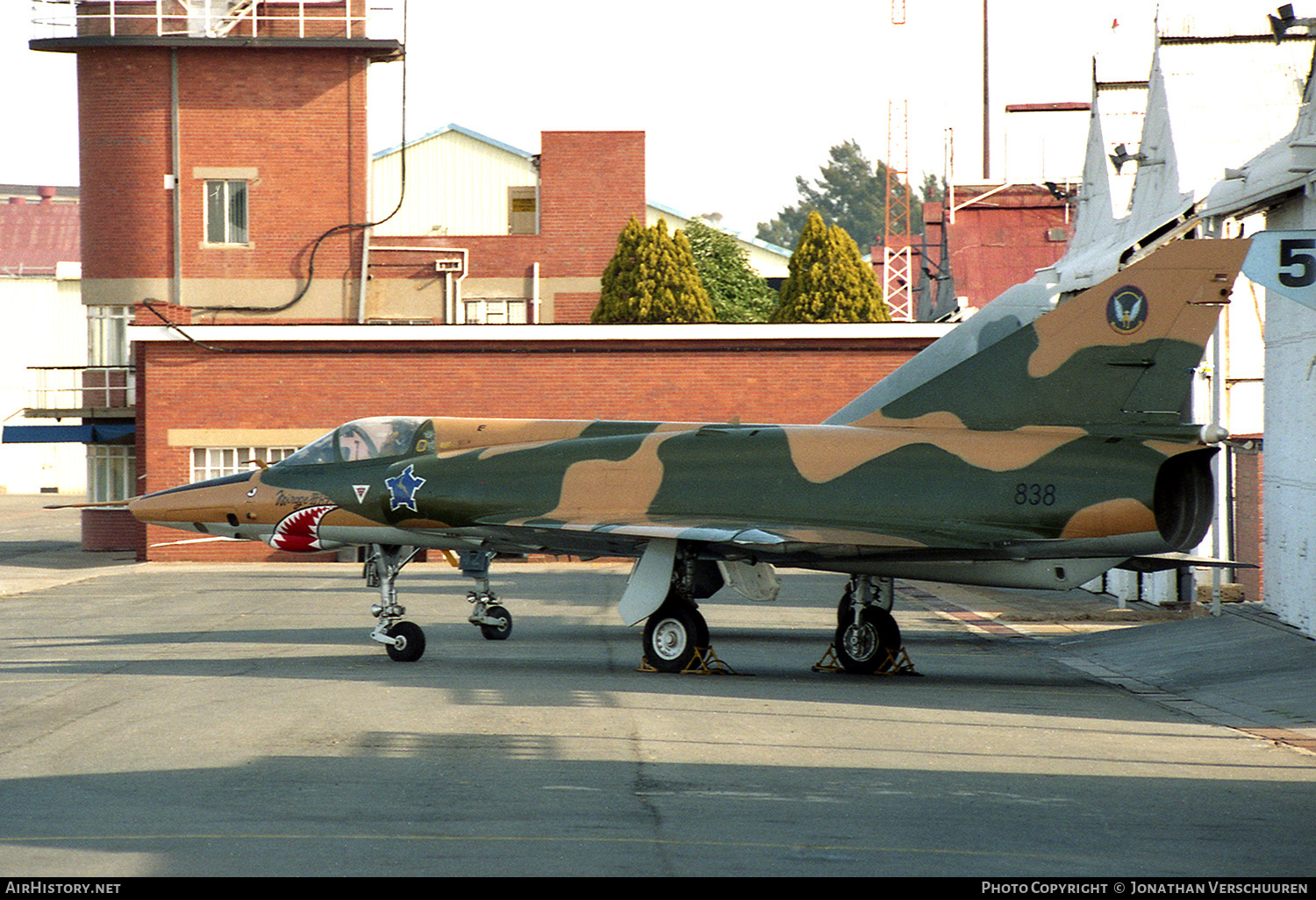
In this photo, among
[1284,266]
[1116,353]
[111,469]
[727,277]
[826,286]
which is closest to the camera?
[1284,266]

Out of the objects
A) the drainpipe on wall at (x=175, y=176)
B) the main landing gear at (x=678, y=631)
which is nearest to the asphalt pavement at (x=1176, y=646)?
the main landing gear at (x=678, y=631)

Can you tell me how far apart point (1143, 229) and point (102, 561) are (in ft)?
84.2

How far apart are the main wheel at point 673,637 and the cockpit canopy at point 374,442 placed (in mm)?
3722

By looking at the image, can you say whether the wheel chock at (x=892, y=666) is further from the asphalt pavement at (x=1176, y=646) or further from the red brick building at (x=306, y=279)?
the red brick building at (x=306, y=279)

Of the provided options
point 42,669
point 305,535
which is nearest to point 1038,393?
point 305,535

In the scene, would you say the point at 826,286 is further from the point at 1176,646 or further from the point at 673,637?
the point at 673,637

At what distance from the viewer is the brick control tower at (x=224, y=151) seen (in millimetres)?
36219

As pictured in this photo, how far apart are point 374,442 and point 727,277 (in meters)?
43.2

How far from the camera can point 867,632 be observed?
14.7 m

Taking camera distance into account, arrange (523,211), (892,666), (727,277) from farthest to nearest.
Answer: (727,277), (523,211), (892,666)

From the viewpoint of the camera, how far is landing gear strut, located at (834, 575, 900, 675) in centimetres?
1459

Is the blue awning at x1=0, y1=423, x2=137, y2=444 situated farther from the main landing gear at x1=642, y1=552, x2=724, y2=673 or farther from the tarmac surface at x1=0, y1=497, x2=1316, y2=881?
the main landing gear at x1=642, y1=552, x2=724, y2=673

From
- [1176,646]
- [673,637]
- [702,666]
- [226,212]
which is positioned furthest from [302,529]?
[226,212]

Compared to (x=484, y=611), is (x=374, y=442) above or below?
above
